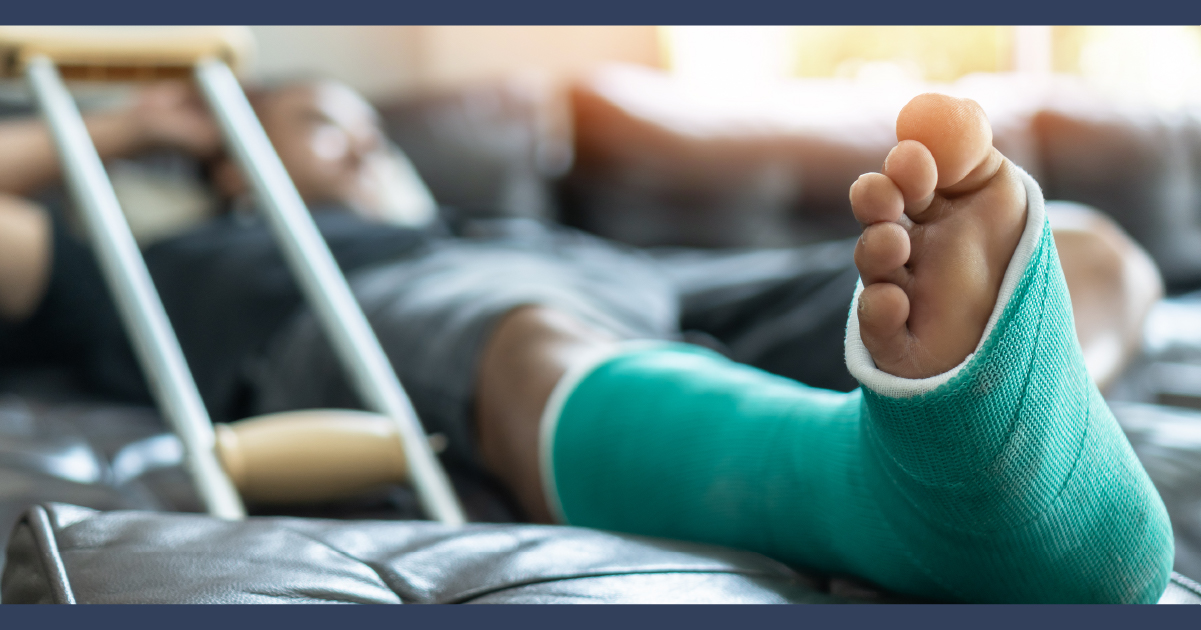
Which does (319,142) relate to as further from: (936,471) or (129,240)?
(936,471)

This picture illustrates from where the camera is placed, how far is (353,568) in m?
0.45

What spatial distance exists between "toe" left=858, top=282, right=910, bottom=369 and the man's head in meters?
1.05

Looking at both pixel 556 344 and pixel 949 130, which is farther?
pixel 556 344

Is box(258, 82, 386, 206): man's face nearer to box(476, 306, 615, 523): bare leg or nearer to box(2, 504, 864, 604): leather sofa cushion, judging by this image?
box(476, 306, 615, 523): bare leg

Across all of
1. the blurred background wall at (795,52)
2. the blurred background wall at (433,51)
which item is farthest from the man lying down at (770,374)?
the blurred background wall at (795,52)

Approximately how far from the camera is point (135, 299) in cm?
76

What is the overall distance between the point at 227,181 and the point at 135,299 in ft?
2.15

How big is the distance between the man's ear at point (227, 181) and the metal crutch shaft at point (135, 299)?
44 cm

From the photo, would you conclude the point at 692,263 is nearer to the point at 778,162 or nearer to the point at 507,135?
the point at 778,162

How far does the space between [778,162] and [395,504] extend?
1.04 m

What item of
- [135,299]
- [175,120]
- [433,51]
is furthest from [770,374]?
[433,51]

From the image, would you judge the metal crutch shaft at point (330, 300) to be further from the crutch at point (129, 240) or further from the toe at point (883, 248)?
the toe at point (883, 248)

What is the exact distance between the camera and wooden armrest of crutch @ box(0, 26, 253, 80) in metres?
0.84

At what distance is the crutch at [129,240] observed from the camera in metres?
0.73
